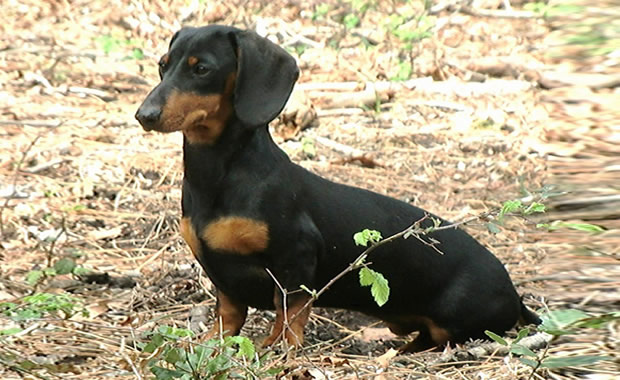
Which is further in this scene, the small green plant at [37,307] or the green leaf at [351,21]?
the green leaf at [351,21]

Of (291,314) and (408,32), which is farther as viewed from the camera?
(408,32)

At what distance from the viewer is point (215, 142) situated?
385 cm

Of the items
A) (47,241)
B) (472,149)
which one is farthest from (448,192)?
(47,241)

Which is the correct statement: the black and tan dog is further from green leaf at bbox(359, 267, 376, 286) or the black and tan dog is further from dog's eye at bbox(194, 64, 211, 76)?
green leaf at bbox(359, 267, 376, 286)

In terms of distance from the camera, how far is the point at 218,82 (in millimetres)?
3707

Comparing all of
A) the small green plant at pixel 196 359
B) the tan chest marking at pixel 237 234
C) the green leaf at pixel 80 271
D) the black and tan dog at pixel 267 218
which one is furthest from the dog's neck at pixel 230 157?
the small green plant at pixel 196 359

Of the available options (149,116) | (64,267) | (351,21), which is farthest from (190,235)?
(351,21)

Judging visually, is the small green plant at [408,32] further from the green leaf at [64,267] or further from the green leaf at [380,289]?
the green leaf at [380,289]

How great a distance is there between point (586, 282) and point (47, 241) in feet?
11.4

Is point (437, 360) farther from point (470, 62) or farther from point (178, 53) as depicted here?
point (470, 62)

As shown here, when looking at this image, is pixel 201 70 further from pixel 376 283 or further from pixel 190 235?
pixel 376 283

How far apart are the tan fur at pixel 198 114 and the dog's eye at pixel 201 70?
0.27 feet

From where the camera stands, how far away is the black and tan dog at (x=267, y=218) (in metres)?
3.71

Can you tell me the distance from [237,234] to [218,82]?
0.54 metres
